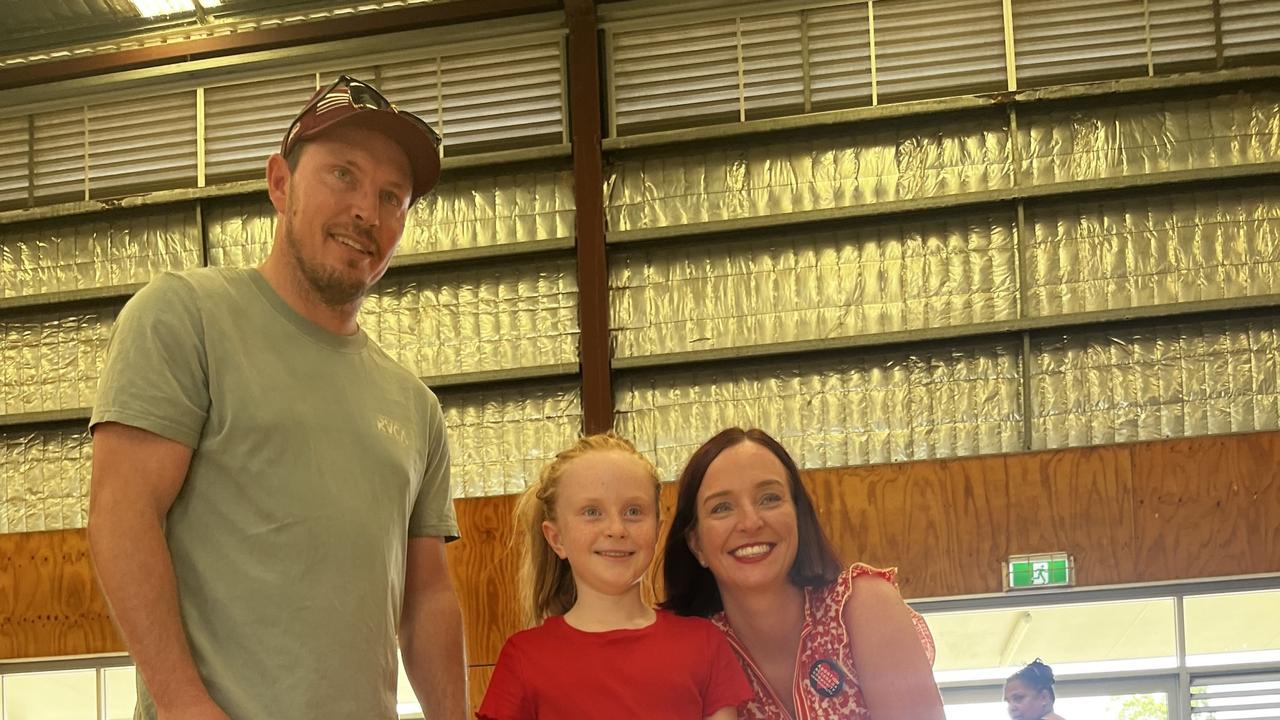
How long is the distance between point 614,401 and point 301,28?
2.78m

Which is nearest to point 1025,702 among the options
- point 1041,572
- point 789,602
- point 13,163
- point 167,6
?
point 1041,572

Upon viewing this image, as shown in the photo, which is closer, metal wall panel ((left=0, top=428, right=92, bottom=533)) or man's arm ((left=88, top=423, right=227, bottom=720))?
man's arm ((left=88, top=423, right=227, bottom=720))

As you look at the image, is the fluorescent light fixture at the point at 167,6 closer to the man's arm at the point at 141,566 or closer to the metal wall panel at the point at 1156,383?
the metal wall panel at the point at 1156,383

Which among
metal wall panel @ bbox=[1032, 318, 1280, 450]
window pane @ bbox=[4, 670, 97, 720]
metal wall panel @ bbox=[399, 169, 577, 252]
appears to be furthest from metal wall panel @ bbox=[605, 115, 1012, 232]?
window pane @ bbox=[4, 670, 97, 720]

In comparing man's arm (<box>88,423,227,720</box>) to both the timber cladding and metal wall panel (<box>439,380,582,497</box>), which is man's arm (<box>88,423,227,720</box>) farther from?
metal wall panel (<box>439,380,582,497</box>)

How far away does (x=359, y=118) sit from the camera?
6.91 ft

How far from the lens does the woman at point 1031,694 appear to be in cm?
602

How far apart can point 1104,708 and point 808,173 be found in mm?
3172

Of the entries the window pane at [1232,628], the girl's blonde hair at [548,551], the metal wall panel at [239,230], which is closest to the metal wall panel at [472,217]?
the metal wall panel at [239,230]

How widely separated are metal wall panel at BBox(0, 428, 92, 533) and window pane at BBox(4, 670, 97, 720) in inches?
32.9

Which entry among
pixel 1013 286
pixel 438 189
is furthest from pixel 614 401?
pixel 1013 286

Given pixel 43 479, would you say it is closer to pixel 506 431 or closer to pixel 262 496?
pixel 506 431

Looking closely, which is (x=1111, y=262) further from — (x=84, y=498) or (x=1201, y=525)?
(x=84, y=498)

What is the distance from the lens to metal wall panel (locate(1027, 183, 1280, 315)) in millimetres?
6711
